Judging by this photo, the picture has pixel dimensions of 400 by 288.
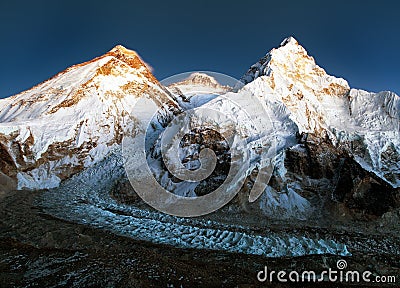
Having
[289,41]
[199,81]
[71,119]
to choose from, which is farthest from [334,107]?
[199,81]

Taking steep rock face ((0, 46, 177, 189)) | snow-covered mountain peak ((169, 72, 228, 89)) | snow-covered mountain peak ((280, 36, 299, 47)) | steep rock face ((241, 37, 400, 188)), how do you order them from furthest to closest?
A: 1. snow-covered mountain peak ((169, 72, 228, 89))
2. snow-covered mountain peak ((280, 36, 299, 47))
3. steep rock face ((0, 46, 177, 189))
4. steep rock face ((241, 37, 400, 188))

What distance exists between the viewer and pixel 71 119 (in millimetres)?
28438

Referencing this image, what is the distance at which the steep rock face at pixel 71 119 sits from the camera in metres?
22.8

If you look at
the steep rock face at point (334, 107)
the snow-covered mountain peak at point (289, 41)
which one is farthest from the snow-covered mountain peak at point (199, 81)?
the steep rock face at point (334, 107)

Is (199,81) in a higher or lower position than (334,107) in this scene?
higher

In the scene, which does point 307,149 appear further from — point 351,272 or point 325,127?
point 351,272

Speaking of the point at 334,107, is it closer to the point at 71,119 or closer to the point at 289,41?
the point at 289,41

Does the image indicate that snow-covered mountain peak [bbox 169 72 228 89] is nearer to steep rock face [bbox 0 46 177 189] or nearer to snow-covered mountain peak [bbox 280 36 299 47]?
steep rock face [bbox 0 46 177 189]

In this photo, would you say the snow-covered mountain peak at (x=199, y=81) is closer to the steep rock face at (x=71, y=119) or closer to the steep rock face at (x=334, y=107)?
the steep rock face at (x=71, y=119)

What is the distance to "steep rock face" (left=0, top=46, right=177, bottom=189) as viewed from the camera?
2277 cm

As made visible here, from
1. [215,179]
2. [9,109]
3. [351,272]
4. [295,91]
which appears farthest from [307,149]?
[9,109]

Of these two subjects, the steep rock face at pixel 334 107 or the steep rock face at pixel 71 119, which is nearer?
the steep rock face at pixel 334 107

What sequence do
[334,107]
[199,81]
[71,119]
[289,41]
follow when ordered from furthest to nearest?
[199,81] → [289,41] → [71,119] → [334,107]

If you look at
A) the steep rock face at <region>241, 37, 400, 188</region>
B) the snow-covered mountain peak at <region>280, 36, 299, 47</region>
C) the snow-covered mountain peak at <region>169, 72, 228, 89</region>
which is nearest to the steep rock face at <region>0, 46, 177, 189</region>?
the steep rock face at <region>241, 37, 400, 188</region>
